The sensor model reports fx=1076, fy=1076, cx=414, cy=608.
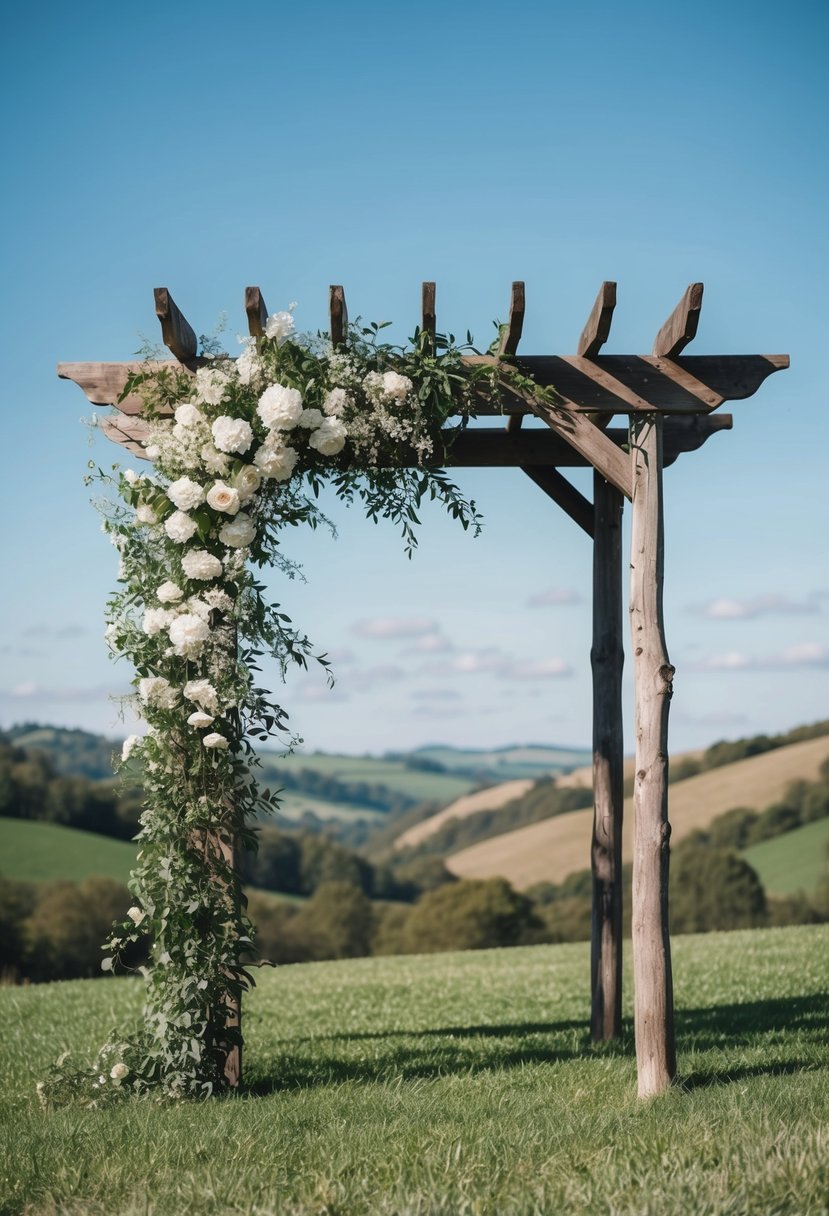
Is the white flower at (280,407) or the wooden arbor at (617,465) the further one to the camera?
the white flower at (280,407)

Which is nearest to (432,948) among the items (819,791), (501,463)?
(819,791)

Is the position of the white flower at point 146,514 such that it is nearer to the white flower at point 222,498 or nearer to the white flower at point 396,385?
the white flower at point 222,498

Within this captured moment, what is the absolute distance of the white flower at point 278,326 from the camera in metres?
6.55

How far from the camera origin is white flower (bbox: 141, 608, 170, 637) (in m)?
6.35

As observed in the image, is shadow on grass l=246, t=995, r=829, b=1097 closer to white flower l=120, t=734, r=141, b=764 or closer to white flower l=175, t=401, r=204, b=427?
white flower l=120, t=734, r=141, b=764

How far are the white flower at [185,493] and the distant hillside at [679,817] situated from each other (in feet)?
133

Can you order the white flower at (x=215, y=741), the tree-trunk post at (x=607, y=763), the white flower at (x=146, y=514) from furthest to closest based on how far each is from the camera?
the tree-trunk post at (x=607, y=763) → the white flower at (x=146, y=514) → the white flower at (x=215, y=741)

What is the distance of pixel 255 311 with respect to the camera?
642cm

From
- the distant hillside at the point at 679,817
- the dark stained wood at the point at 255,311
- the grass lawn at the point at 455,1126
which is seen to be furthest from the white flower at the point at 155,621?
the distant hillside at the point at 679,817

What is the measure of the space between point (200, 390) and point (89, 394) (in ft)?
2.66

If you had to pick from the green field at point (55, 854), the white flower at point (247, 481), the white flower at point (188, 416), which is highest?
the white flower at point (188, 416)

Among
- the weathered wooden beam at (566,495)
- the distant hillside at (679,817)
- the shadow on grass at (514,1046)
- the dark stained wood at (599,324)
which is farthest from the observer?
the distant hillside at (679,817)

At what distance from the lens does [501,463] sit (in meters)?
7.93

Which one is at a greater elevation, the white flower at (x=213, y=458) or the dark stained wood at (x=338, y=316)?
the dark stained wood at (x=338, y=316)
